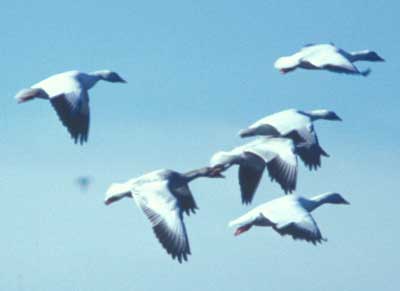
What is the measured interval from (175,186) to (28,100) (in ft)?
8.84

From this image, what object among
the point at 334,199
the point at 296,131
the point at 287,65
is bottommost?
the point at 334,199

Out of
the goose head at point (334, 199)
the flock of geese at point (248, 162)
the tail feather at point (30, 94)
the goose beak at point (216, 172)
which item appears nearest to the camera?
the flock of geese at point (248, 162)

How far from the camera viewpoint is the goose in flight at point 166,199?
85.8 ft

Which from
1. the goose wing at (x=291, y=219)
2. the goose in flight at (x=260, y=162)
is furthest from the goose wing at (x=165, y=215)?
the goose wing at (x=291, y=219)

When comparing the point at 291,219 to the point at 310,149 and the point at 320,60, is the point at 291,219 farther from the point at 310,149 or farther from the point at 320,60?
the point at 320,60

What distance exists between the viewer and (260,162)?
29406mm

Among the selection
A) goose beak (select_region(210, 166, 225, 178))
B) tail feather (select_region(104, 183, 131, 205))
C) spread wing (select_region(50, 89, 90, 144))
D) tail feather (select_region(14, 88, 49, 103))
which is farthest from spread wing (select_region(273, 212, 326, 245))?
tail feather (select_region(14, 88, 49, 103))

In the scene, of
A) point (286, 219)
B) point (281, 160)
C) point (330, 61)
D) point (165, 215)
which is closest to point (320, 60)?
point (330, 61)

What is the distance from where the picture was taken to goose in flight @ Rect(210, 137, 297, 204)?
91.6ft

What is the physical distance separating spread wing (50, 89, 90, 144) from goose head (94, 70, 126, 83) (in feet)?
4.96

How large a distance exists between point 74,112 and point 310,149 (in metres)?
4.08

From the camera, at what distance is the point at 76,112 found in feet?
92.6

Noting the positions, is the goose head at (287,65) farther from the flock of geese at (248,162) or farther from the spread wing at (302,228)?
the spread wing at (302,228)

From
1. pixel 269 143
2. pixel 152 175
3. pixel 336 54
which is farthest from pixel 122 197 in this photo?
pixel 336 54
